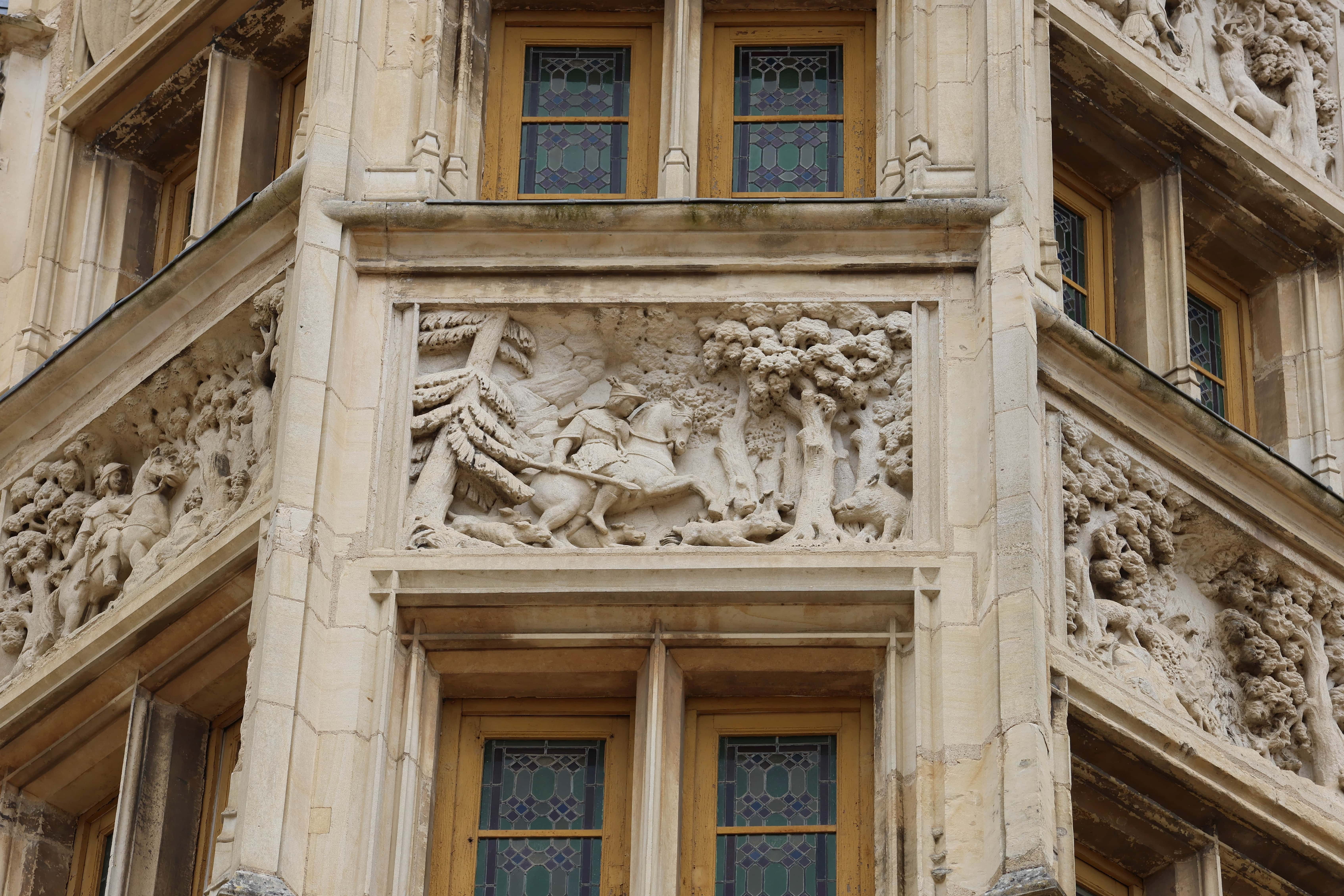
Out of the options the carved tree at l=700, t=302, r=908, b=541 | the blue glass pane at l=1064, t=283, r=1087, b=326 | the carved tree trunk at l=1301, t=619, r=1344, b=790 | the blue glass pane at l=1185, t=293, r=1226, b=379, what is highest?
the blue glass pane at l=1185, t=293, r=1226, b=379

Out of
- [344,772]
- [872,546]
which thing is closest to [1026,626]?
[872,546]

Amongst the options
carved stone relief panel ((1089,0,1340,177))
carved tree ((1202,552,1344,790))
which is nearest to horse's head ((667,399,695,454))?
carved tree ((1202,552,1344,790))

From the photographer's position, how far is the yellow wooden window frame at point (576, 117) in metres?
17.4

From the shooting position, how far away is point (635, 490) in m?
16.0

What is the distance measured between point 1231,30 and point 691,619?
5715 mm

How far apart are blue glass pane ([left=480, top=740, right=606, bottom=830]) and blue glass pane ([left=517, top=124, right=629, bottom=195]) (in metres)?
3.08

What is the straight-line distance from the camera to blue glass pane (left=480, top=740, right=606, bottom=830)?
15.5m

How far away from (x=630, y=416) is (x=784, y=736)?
69.1 inches

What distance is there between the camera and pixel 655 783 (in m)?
15.2

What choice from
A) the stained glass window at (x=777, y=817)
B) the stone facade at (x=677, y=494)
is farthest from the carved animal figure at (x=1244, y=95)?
the stained glass window at (x=777, y=817)

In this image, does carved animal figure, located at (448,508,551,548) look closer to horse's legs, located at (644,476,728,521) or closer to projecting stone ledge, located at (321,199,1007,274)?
horse's legs, located at (644,476,728,521)

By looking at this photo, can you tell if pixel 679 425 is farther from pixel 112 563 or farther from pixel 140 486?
pixel 112 563

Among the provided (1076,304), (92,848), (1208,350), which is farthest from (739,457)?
(92,848)

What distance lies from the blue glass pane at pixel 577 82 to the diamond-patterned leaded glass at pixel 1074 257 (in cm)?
239
